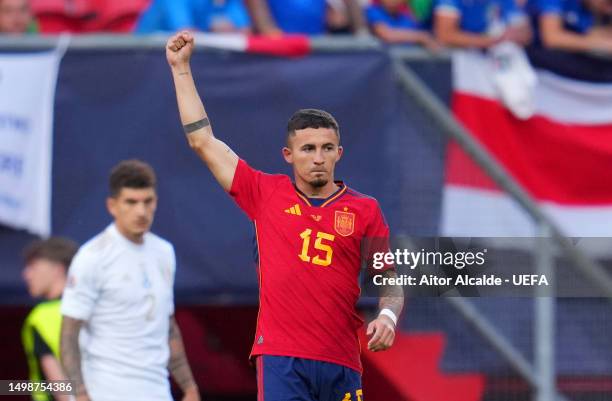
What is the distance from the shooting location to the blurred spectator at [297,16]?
1077cm

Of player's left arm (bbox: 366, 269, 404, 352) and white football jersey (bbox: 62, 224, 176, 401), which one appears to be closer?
player's left arm (bbox: 366, 269, 404, 352)

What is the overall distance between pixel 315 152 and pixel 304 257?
490mm

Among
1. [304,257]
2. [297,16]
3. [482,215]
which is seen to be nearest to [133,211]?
[304,257]

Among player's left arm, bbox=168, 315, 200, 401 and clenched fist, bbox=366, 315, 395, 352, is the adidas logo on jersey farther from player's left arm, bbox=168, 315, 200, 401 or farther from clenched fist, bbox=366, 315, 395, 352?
player's left arm, bbox=168, 315, 200, 401

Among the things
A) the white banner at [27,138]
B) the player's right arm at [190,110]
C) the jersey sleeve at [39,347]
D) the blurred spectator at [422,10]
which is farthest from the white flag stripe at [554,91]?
the player's right arm at [190,110]

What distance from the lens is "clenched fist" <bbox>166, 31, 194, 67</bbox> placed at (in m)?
6.59

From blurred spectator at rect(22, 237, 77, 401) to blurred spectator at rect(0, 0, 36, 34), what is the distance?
221 centimetres

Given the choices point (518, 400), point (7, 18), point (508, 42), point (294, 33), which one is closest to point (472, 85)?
point (508, 42)

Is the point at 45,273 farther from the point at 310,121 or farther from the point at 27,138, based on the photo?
the point at 310,121

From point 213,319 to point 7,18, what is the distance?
3.00 m

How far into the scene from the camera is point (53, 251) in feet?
28.7

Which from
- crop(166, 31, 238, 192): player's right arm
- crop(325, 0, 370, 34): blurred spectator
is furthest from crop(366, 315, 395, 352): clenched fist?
crop(325, 0, 370, 34): blurred spectator

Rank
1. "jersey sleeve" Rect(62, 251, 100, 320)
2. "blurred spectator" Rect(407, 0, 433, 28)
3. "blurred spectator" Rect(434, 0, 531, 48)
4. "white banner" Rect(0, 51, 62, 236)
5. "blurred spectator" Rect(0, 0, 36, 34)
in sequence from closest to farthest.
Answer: "jersey sleeve" Rect(62, 251, 100, 320), "white banner" Rect(0, 51, 62, 236), "blurred spectator" Rect(0, 0, 36, 34), "blurred spectator" Rect(434, 0, 531, 48), "blurred spectator" Rect(407, 0, 433, 28)

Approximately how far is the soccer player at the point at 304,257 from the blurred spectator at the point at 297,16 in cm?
417
